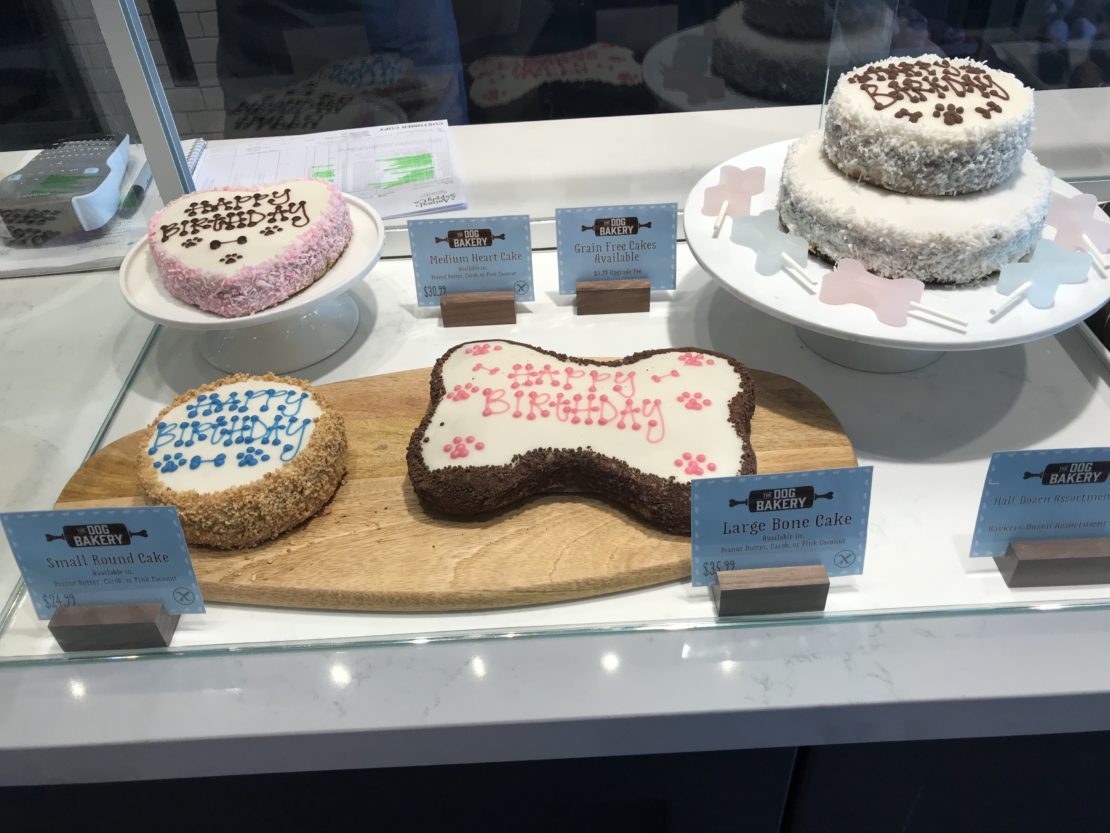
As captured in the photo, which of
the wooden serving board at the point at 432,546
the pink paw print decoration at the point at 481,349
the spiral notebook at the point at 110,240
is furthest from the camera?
the spiral notebook at the point at 110,240

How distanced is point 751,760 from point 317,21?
1324mm

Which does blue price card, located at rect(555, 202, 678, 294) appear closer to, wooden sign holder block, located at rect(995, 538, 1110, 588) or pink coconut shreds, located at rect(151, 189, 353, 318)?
pink coconut shreds, located at rect(151, 189, 353, 318)

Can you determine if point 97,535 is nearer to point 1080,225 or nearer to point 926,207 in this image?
point 926,207

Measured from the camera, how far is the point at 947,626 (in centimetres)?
97

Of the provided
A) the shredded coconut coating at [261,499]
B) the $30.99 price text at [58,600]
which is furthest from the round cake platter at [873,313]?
the $30.99 price text at [58,600]

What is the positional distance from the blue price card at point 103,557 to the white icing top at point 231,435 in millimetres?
125

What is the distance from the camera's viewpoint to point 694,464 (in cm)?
104

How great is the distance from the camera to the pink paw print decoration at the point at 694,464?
3.41ft

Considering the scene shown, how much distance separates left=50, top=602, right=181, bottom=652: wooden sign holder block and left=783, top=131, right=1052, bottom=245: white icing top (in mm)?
938

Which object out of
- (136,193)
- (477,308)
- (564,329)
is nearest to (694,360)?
(564,329)

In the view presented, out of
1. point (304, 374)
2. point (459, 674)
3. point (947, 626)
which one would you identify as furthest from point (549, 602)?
point (304, 374)

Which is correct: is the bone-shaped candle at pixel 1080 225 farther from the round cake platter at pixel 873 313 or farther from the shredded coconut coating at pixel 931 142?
the shredded coconut coating at pixel 931 142

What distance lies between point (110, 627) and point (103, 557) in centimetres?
8

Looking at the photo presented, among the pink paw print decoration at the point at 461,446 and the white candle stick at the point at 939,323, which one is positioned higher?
the white candle stick at the point at 939,323
